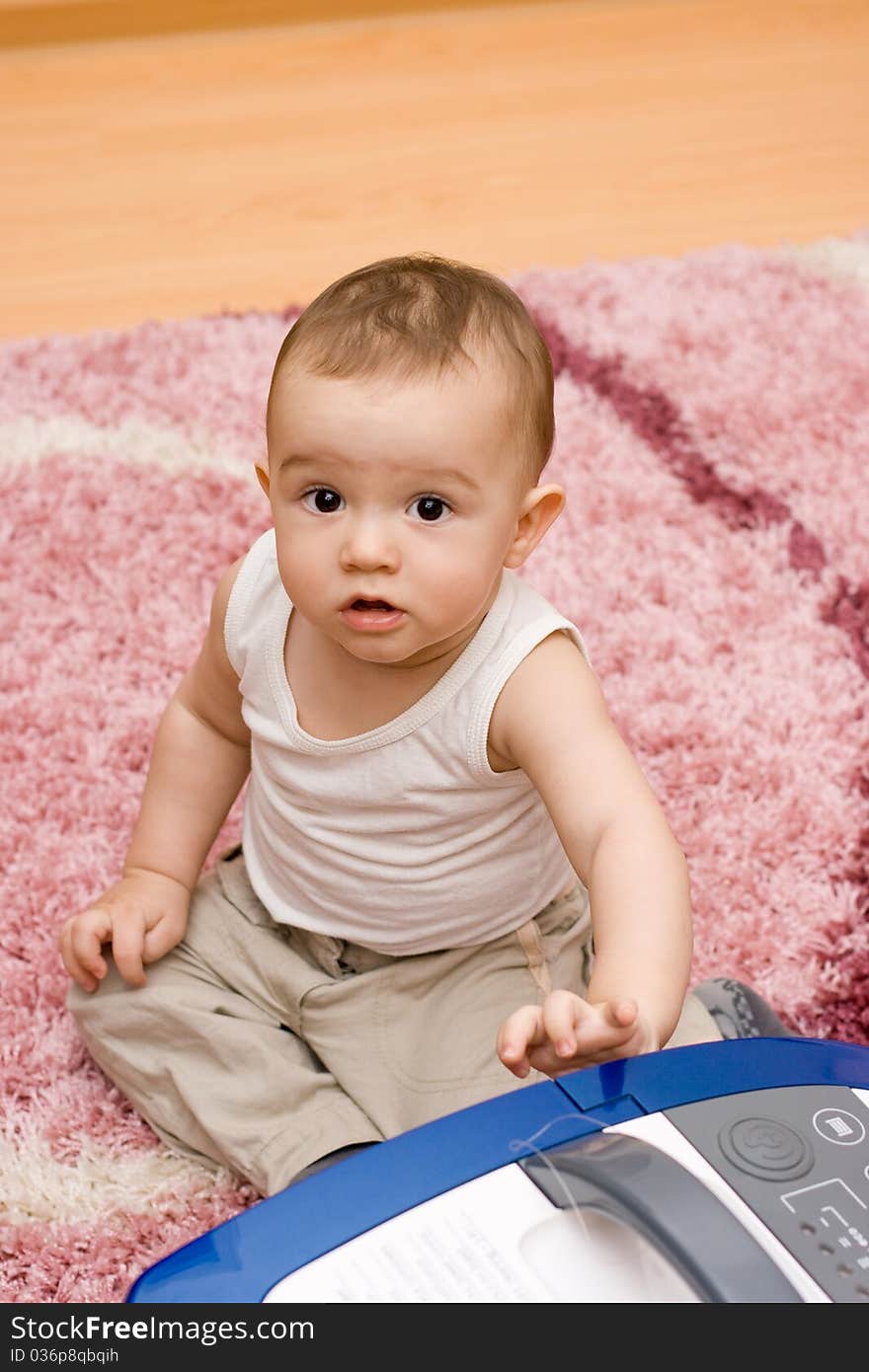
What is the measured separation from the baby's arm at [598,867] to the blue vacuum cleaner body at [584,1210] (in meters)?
0.02

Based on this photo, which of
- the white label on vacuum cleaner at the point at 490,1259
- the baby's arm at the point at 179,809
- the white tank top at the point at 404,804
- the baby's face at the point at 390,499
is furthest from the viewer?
the baby's arm at the point at 179,809

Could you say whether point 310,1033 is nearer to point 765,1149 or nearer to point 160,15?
point 765,1149

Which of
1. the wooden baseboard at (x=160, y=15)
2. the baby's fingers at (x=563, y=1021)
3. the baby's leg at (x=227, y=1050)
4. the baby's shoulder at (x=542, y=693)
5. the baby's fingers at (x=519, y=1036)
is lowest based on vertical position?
the baby's leg at (x=227, y=1050)

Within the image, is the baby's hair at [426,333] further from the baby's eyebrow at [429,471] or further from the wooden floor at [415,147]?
the wooden floor at [415,147]

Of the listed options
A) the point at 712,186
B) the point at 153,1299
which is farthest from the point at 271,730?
the point at 712,186

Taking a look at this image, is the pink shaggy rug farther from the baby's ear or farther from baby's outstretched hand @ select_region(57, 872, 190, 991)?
the baby's ear

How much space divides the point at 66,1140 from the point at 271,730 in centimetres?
26

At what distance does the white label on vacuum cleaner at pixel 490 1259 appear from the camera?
54 centimetres

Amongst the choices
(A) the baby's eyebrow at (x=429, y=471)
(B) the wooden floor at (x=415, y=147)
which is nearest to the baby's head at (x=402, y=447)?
(A) the baby's eyebrow at (x=429, y=471)

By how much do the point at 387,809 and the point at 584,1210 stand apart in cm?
28

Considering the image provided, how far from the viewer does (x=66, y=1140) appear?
86 centimetres

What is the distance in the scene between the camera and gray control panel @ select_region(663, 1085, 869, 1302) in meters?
0.55

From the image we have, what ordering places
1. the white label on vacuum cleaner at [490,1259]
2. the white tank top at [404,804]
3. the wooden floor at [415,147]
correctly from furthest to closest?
the wooden floor at [415,147] < the white tank top at [404,804] < the white label on vacuum cleaner at [490,1259]

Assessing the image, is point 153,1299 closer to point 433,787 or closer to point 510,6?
point 433,787
